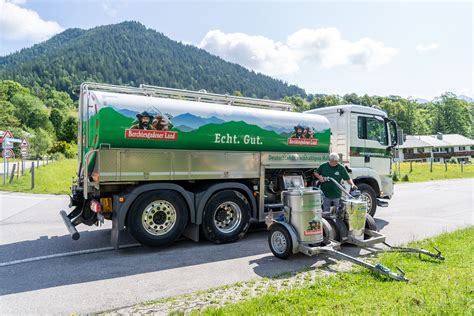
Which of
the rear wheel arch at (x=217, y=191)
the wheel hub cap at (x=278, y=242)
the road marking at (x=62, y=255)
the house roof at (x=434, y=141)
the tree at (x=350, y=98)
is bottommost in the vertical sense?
the road marking at (x=62, y=255)

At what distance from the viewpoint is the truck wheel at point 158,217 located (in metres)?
6.61

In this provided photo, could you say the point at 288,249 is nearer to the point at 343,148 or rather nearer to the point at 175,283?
the point at 175,283

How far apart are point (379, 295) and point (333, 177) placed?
11.3 feet

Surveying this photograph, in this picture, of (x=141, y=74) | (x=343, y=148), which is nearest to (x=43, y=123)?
(x=343, y=148)

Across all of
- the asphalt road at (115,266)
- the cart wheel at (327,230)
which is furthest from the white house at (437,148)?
the cart wheel at (327,230)

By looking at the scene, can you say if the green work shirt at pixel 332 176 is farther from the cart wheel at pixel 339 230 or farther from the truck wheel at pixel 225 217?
the truck wheel at pixel 225 217

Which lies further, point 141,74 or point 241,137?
point 141,74

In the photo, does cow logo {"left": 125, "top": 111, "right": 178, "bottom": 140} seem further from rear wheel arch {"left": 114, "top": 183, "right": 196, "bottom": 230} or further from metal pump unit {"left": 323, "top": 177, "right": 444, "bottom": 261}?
metal pump unit {"left": 323, "top": 177, "right": 444, "bottom": 261}

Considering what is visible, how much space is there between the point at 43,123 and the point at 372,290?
86887 mm

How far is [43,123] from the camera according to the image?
78.2 meters

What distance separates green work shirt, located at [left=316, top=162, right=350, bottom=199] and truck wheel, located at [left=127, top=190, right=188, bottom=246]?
2.97 meters

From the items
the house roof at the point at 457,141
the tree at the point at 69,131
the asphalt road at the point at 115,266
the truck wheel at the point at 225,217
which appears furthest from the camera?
the house roof at the point at 457,141

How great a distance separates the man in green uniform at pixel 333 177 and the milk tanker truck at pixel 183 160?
3.92ft

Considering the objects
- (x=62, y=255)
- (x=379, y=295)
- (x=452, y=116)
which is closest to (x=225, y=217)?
(x=62, y=255)
